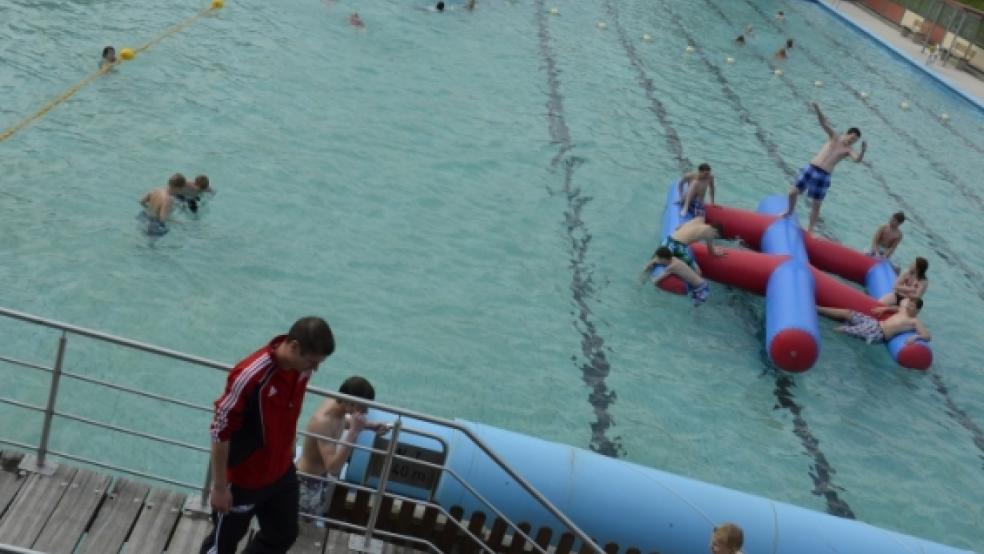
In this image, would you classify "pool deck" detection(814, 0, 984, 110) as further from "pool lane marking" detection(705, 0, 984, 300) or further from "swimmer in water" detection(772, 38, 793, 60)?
"pool lane marking" detection(705, 0, 984, 300)

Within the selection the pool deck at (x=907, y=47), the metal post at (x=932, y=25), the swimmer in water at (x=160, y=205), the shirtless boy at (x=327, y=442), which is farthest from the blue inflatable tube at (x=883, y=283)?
the metal post at (x=932, y=25)

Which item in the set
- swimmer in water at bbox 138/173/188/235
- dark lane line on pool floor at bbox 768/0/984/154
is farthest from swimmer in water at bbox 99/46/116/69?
dark lane line on pool floor at bbox 768/0/984/154

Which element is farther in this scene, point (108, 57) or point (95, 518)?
point (108, 57)

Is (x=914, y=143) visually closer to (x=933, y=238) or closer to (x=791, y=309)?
(x=933, y=238)

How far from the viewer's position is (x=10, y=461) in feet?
14.2

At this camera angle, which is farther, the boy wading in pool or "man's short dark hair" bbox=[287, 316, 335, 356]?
the boy wading in pool

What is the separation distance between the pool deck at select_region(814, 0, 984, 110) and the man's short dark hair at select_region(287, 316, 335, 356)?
21.4m

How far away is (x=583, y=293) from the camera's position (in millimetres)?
9328

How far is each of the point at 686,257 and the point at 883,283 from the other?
2405 mm

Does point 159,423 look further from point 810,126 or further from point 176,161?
point 810,126

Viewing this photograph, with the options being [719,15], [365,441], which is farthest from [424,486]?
[719,15]

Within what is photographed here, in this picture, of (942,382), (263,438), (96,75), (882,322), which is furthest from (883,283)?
(96,75)

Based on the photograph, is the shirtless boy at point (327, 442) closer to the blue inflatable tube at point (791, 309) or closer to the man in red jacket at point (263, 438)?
the man in red jacket at point (263, 438)

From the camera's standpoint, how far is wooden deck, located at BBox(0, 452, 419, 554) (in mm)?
4000
